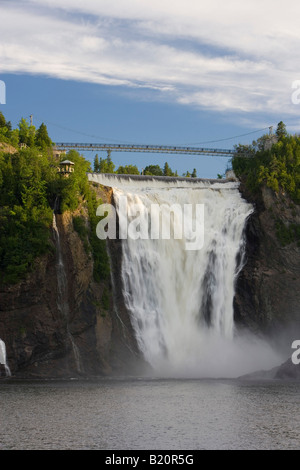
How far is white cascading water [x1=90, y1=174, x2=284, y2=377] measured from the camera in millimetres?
74312

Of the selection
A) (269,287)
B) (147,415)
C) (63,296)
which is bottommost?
(147,415)

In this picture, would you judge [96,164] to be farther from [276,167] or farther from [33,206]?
[33,206]

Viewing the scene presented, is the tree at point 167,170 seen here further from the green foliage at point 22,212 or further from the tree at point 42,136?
the green foliage at point 22,212

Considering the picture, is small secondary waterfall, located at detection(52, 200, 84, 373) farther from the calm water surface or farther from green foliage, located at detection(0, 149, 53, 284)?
the calm water surface

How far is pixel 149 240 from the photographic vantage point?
7812cm

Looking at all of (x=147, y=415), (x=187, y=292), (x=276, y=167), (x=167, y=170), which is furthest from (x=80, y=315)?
(x=167, y=170)

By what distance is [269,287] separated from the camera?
265 feet

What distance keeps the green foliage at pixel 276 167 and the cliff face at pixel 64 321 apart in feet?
79.8

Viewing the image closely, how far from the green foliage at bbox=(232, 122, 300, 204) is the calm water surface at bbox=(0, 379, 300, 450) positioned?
30522mm

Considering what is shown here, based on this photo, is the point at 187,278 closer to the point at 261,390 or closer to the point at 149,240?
the point at 149,240

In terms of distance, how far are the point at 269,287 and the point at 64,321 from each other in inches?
877

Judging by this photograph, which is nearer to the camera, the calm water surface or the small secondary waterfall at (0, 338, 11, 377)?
the calm water surface

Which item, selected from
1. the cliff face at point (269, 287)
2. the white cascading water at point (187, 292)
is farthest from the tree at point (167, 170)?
the cliff face at point (269, 287)

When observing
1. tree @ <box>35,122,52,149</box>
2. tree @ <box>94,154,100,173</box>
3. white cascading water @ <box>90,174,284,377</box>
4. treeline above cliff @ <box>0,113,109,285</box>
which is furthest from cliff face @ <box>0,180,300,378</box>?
tree @ <box>94,154,100,173</box>
